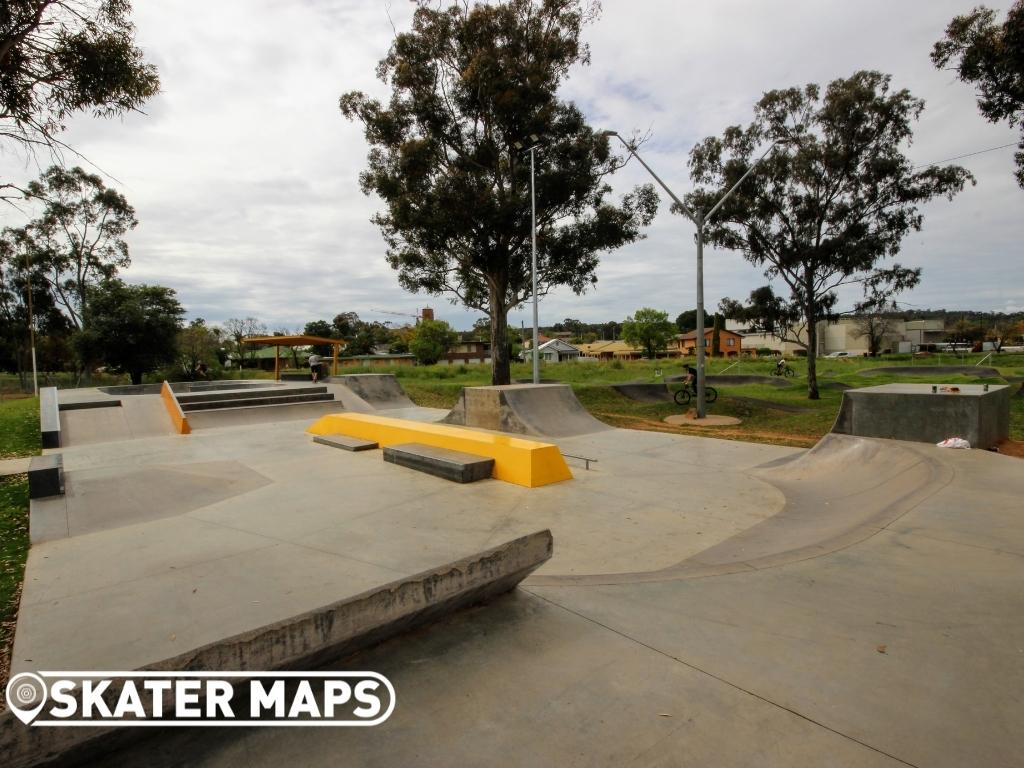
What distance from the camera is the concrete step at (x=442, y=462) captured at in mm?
7117

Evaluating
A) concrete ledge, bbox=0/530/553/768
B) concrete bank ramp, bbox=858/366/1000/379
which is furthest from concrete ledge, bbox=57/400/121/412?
concrete bank ramp, bbox=858/366/1000/379

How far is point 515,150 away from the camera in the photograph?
20109 mm

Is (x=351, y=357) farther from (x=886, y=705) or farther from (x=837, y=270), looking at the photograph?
(x=886, y=705)

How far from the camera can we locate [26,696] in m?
2.16

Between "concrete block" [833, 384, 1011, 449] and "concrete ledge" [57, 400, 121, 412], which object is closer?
"concrete block" [833, 384, 1011, 449]

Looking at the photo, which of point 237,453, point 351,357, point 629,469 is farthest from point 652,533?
point 351,357

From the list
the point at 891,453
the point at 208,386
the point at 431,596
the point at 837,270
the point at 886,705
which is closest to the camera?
the point at 886,705

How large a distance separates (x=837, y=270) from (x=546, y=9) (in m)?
13.9

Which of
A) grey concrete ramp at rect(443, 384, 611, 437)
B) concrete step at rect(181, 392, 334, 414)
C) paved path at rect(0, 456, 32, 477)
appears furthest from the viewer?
concrete step at rect(181, 392, 334, 414)

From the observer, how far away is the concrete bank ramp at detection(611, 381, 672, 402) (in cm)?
2120

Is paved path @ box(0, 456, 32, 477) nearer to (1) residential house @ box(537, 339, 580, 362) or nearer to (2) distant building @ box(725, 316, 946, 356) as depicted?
(2) distant building @ box(725, 316, 946, 356)

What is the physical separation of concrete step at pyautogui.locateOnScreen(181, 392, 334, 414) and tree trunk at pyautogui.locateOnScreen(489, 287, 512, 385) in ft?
22.4

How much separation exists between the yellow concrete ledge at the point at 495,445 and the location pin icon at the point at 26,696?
16.9ft

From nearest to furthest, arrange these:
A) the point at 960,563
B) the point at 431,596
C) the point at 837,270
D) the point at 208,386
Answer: the point at 431,596 → the point at 960,563 → the point at 837,270 → the point at 208,386
